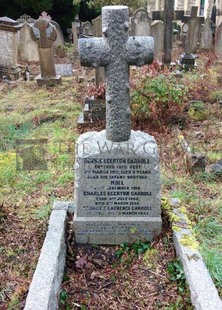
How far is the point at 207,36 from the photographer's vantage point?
13039 mm

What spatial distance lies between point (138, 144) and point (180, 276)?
1.14 m

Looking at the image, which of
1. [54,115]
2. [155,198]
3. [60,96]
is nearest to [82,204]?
[155,198]

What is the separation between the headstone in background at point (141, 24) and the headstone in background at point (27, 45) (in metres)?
3.42

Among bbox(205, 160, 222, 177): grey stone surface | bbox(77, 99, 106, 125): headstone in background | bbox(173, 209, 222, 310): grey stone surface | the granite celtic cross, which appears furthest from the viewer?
bbox(77, 99, 106, 125): headstone in background

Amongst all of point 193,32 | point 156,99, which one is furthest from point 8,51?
point 193,32

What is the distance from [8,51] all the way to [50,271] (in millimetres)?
8177

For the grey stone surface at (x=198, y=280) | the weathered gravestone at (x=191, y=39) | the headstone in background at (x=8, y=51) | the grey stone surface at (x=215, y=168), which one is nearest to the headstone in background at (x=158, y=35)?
the weathered gravestone at (x=191, y=39)

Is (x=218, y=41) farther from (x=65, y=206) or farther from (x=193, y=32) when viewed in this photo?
(x=65, y=206)

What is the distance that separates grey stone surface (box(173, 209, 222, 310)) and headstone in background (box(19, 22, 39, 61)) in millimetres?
10311

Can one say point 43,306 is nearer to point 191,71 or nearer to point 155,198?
point 155,198

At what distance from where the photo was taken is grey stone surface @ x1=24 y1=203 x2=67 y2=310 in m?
2.44

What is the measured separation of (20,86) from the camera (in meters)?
8.99

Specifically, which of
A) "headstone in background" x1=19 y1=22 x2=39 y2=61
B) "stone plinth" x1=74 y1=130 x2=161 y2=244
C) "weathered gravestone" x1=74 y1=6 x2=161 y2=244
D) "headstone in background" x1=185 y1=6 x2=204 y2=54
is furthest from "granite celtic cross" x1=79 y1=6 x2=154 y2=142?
"headstone in background" x1=19 y1=22 x2=39 y2=61

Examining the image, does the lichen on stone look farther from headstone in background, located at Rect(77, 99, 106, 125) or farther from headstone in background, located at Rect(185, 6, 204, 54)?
headstone in background, located at Rect(185, 6, 204, 54)
